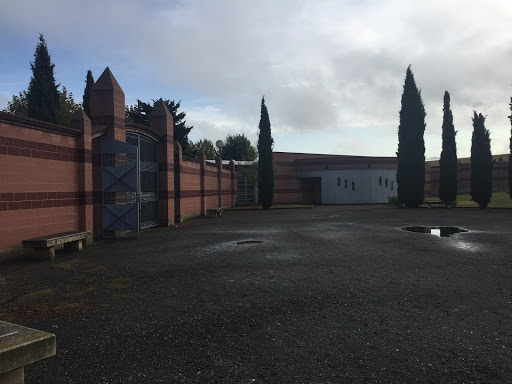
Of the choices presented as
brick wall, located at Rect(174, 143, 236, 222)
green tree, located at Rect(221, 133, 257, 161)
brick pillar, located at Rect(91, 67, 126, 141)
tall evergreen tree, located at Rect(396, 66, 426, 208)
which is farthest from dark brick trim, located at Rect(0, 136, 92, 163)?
green tree, located at Rect(221, 133, 257, 161)

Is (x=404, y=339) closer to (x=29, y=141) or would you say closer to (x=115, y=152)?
(x=29, y=141)

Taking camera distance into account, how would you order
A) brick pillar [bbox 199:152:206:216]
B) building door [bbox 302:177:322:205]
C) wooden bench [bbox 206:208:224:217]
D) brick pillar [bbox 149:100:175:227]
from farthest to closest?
building door [bbox 302:177:322:205], brick pillar [bbox 199:152:206:216], wooden bench [bbox 206:208:224:217], brick pillar [bbox 149:100:175:227]

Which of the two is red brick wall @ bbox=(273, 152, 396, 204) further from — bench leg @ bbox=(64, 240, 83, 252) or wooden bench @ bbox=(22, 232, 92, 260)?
wooden bench @ bbox=(22, 232, 92, 260)

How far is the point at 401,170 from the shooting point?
99.5 ft

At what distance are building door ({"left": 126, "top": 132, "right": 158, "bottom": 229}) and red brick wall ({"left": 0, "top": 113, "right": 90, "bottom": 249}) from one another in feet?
13.3

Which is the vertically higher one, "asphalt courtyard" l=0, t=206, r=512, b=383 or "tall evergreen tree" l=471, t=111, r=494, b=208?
"tall evergreen tree" l=471, t=111, r=494, b=208

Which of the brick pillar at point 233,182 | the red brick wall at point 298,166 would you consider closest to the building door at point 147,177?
the brick pillar at point 233,182

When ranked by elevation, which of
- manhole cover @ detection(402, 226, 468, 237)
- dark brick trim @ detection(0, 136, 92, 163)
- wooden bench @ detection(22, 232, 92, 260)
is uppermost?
dark brick trim @ detection(0, 136, 92, 163)

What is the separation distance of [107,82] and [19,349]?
1300cm

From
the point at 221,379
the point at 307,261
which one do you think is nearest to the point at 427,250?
the point at 307,261

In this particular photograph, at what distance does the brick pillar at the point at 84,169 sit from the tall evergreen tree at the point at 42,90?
22.0 meters

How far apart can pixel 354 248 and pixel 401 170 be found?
2278 cm

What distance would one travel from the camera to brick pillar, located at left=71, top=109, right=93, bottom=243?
12.1 m

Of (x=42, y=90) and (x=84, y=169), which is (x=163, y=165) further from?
(x=42, y=90)
